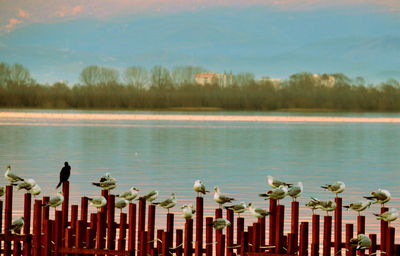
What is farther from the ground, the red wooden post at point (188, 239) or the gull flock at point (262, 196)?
the gull flock at point (262, 196)

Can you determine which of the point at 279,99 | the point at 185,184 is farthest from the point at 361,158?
the point at 279,99

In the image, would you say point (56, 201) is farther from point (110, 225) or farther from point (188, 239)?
point (188, 239)

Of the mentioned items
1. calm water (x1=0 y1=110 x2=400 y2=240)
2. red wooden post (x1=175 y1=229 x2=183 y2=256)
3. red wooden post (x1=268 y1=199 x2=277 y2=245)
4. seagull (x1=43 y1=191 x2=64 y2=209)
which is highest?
seagull (x1=43 y1=191 x2=64 y2=209)

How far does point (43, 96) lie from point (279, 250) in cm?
13704

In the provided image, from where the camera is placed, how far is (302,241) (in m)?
7.91

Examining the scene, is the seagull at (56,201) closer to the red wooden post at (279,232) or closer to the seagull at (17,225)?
the seagull at (17,225)

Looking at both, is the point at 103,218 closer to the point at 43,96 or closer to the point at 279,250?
the point at 279,250

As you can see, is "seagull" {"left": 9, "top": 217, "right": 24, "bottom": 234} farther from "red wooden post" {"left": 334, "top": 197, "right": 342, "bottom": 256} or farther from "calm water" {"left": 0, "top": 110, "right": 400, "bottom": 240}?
"calm water" {"left": 0, "top": 110, "right": 400, "bottom": 240}

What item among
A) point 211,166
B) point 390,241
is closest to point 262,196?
point 390,241

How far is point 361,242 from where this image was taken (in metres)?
8.08

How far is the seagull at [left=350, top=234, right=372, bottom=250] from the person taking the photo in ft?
26.5

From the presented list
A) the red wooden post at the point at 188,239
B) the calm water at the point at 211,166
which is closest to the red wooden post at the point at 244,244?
the red wooden post at the point at 188,239

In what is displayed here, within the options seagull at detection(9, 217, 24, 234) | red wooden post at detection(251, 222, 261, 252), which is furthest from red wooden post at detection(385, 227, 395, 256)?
seagull at detection(9, 217, 24, 234)

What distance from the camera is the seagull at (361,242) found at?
8.06 metres
